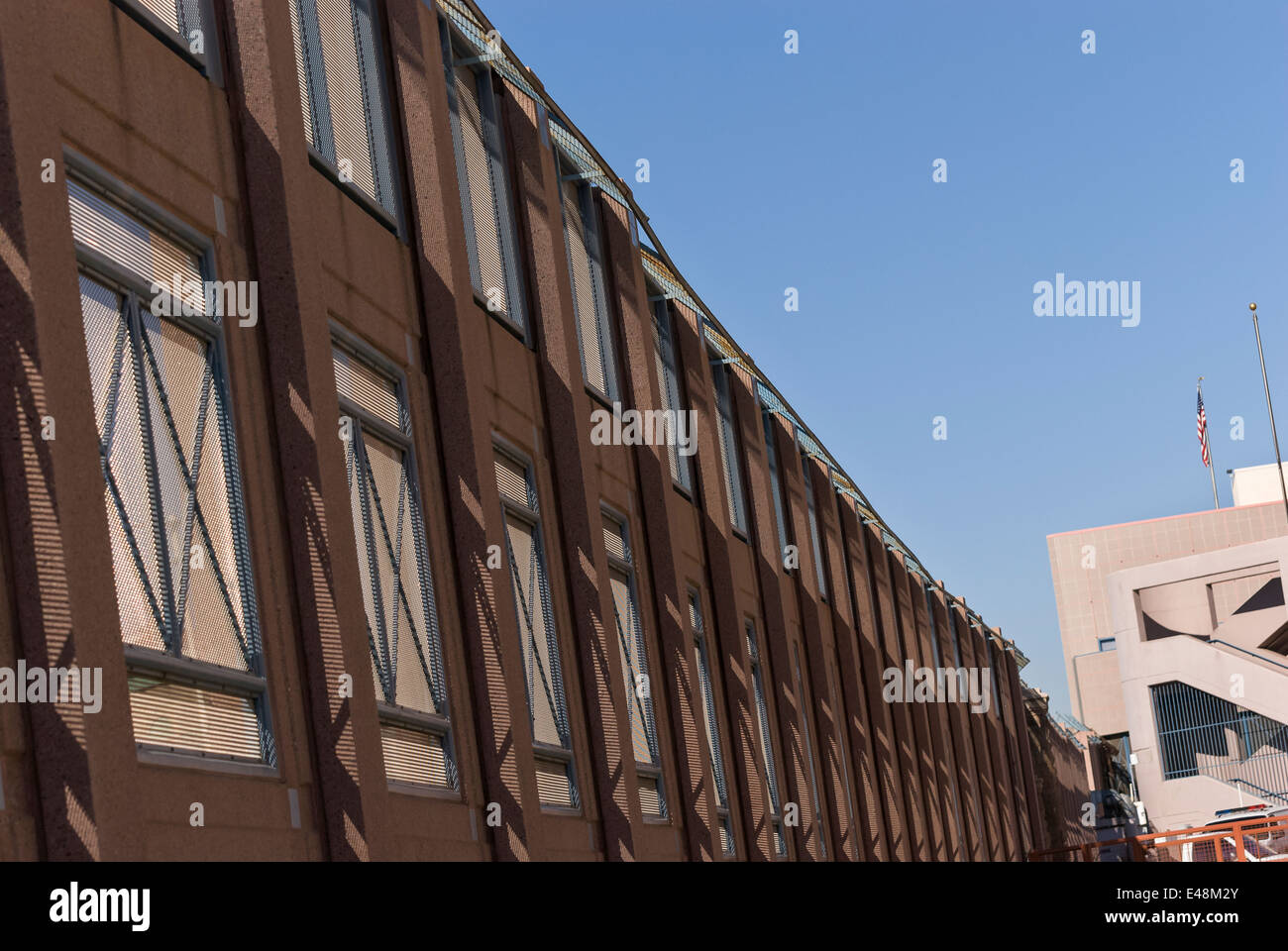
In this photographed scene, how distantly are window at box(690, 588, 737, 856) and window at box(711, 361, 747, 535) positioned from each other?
3246mm

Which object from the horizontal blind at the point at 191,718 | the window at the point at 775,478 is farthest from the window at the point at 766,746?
the horizontal blind at the point at 191,718

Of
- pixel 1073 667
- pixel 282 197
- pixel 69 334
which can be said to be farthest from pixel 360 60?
pixel 1073 667

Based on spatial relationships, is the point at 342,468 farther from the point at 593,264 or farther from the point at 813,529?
the point at 813,529

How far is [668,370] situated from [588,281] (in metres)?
3.69

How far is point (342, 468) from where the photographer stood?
10.7 m

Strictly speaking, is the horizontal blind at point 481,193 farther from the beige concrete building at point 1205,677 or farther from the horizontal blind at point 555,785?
the beige concrete building at point 1205,677

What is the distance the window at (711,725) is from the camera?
20359 mm

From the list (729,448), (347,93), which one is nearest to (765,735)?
(729,448)

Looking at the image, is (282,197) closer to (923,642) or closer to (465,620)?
(465,620)

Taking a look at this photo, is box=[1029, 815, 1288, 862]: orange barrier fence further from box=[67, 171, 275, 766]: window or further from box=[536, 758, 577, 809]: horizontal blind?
box=[67, 171, 275, 766]: window

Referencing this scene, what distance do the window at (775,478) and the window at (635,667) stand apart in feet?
27.9

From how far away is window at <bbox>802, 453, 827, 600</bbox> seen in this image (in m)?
29.7

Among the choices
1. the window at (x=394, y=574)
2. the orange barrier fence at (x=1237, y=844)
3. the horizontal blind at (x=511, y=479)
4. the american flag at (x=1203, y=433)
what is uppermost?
the american flag at (x=1203, y=433)

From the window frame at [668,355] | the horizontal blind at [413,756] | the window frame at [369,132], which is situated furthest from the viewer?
the window frame at [668,355]
